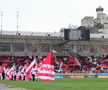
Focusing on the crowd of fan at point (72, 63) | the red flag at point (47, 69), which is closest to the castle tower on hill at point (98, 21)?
the crowd of fan at point (72, 63)

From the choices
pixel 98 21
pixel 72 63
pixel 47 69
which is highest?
pixel 98 21

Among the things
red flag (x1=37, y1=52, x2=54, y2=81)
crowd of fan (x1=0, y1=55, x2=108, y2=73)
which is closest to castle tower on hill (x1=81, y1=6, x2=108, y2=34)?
crowd of fan (x1=0, y1=55, x2=108, y2=73)

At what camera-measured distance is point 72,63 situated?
86.8 m

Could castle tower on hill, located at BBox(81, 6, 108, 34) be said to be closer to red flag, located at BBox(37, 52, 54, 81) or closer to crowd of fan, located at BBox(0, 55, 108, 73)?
crowd of fan, located at BBox(0, 55, 108, 73)

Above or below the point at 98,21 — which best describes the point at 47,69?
below

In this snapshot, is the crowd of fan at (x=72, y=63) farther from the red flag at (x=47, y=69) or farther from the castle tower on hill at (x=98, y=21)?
the castle tower on hill at (x=98, y=21)

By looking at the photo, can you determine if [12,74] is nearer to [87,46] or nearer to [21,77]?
[21,77]

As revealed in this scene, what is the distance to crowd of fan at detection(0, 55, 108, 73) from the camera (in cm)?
7962

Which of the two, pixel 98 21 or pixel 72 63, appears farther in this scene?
pixel 98 21

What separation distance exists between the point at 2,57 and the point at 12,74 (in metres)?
33.3

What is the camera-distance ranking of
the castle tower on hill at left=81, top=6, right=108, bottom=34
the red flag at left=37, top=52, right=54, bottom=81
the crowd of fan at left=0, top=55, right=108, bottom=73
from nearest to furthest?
the red flag at left=37, top=52, right=54, bottom=81, the crowd of fan at left=0, top=55, right=108, bottom=73, the castle tower on hill at left=81, top=6, right=108, bottom=34

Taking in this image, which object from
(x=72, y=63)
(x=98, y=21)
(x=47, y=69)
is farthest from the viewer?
(x=98, y=21)

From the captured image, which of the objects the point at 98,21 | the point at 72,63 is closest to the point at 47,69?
the point at 72,63

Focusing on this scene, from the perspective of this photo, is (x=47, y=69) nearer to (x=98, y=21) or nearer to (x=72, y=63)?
(x=72, y=63)
